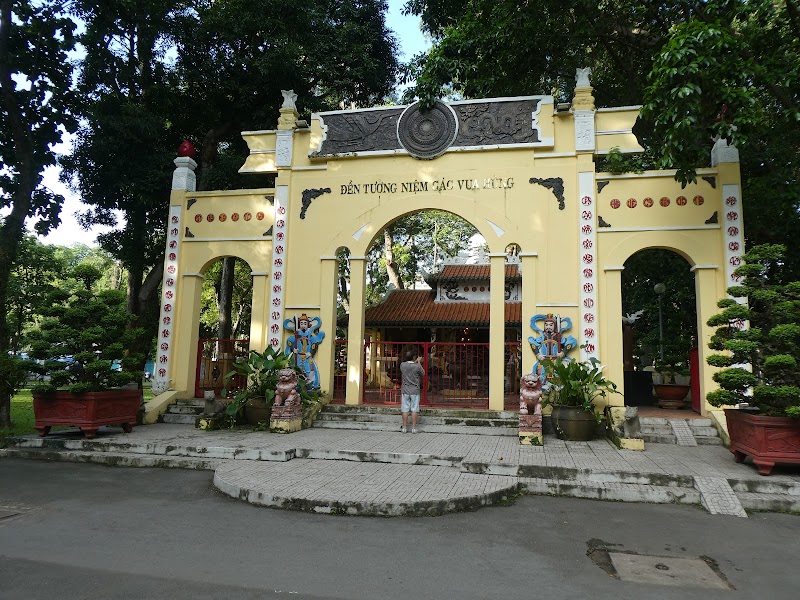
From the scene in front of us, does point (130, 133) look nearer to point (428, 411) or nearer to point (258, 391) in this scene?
point (258, 391)

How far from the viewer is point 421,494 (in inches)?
216

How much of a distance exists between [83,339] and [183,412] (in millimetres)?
3028

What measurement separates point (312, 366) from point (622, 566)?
770 centimetres

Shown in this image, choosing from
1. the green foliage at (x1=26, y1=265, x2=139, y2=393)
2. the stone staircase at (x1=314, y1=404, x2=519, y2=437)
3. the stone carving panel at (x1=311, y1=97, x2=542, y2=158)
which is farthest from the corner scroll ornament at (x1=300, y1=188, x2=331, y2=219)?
the stone staircase at (x1=314, y1=404, x2=519, y2=437)

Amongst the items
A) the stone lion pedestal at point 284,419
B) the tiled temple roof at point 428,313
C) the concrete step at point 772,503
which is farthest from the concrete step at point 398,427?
the tiled temple roof at point 428,313

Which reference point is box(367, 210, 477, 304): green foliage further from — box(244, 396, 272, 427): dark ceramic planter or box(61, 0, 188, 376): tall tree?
box(244, 396, 272, 427): dark ceramic planter

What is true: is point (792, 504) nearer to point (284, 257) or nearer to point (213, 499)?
point (213, 499)

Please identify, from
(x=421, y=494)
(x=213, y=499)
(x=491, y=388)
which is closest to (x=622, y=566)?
(x=421, y=494)

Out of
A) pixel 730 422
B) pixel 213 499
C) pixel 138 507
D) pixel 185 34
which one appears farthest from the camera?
pixel 185 34

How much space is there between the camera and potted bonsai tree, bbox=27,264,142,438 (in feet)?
27.2

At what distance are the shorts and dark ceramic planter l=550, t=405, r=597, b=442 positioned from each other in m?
2.37

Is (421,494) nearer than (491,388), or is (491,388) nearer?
(421,494)

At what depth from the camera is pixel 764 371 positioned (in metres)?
6.71

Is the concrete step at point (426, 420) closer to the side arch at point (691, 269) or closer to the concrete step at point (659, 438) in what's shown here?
the concrete step at point (659, 438)
